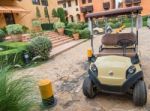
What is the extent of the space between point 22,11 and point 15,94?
15984mm

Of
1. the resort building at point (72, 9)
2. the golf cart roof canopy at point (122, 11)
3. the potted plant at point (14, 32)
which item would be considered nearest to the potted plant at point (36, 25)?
the potted plant at point (14, 32)

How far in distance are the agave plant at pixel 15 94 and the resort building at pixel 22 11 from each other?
13.6 metres

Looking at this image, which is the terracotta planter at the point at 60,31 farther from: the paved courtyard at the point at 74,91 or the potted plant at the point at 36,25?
the paved courtyard at the point at 74,91

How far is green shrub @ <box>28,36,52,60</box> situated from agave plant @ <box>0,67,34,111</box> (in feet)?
19.2

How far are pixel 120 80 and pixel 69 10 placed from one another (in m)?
38.4

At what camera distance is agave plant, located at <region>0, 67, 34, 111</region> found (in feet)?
8.75

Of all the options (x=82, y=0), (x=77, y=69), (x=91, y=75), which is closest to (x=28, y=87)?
(x=91, y=75)

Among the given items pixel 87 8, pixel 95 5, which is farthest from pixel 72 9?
pixel 95 5

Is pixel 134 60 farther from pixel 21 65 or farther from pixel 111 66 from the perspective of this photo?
pixel 21 65

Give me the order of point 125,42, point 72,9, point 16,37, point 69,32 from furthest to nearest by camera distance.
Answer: point 72,9 < point 69,32 < point 16,37 < point 125,42

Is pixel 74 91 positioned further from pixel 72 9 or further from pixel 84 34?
pixel 72 9

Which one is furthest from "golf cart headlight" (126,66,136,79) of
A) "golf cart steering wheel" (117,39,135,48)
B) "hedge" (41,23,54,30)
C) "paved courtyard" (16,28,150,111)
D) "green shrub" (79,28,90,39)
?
"hedge" (41,23,54,30)

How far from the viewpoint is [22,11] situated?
17328mm

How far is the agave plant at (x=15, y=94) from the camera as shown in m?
2.67
